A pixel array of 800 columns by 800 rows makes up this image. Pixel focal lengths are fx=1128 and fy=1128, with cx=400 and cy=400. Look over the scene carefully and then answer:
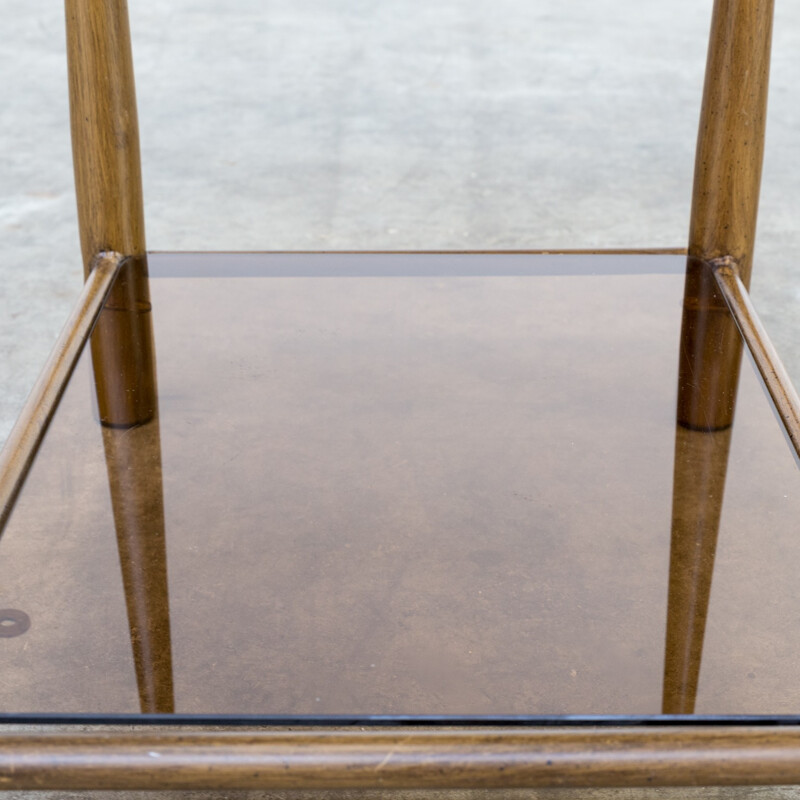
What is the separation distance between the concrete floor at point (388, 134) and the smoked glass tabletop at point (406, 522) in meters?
0.58

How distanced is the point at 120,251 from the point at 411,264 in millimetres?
259

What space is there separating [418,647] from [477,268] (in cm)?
49

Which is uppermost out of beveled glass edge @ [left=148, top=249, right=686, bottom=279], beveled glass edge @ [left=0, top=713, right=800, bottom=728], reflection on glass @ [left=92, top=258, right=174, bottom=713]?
beveled glass edge @ [left=148, top=249, right=686, bottom=279]

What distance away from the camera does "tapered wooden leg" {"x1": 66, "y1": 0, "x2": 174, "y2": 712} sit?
719 mm

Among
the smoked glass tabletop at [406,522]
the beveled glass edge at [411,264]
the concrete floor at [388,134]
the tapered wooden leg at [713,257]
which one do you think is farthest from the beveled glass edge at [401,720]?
the concrete floor at [388,134]

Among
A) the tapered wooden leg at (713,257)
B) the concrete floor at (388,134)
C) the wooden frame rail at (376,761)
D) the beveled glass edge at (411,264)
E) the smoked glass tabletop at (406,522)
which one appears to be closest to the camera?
the wooden frame rail at (376,761)

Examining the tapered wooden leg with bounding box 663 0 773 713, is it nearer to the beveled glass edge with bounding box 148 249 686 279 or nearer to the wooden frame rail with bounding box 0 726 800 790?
the beveled glass edge with bounding box 148 249 686 279

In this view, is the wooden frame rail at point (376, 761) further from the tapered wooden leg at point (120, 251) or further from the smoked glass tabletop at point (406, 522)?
the tapered wooden leg at point (120, 251)

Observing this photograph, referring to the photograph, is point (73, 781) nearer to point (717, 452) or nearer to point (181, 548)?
point (181, 548)

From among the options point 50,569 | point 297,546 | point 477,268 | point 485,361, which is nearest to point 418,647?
point 297,546

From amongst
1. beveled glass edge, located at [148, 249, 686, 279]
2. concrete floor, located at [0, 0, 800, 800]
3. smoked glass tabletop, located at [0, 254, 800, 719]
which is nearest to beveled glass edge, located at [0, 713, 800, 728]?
smoked glass tabletop, located at [0, 254, 800, 719]

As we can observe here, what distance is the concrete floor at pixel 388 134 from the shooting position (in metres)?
1.80

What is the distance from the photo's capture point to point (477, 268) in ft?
3.34

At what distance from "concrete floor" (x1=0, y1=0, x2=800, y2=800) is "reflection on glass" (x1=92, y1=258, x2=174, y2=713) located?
0.47 m
